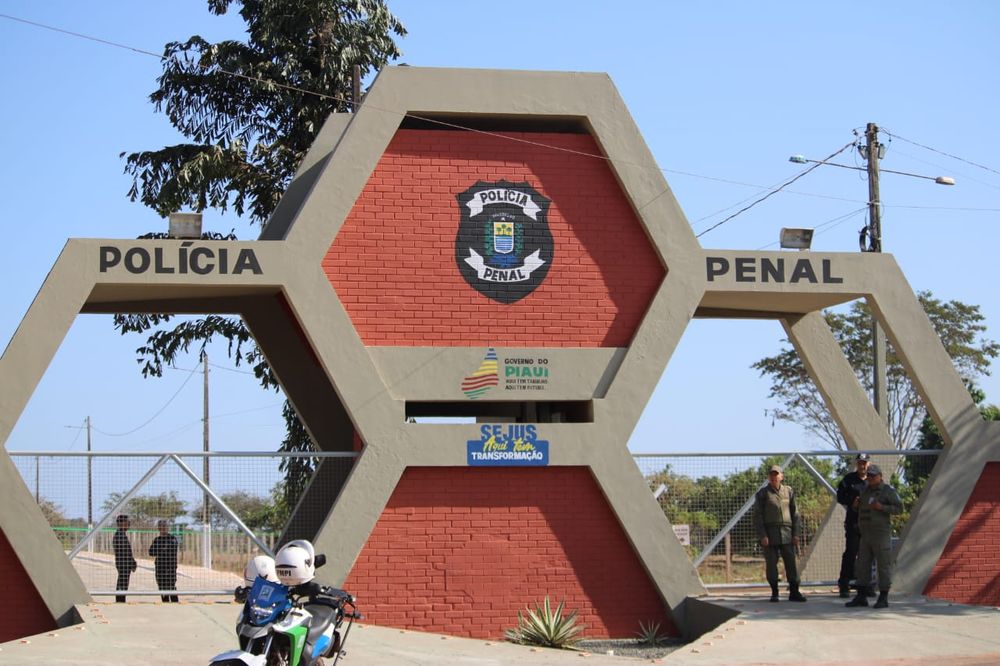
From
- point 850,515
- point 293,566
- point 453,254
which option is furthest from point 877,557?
point 293,566

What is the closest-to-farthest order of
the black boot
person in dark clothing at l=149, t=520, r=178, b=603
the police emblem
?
the black boot < person in dark clothing at l=149, t=520, r=178, b=603 < the police emblem

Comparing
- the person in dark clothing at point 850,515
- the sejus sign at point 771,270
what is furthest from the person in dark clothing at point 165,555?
the person in dark clothing at point 850,515

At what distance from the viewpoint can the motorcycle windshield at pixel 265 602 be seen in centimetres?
1054

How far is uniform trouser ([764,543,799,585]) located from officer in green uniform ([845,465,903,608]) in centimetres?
82

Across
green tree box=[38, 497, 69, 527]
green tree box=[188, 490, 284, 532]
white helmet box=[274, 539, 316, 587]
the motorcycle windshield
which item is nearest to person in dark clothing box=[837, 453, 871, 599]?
green tree box=[188, 490, 284, 532]

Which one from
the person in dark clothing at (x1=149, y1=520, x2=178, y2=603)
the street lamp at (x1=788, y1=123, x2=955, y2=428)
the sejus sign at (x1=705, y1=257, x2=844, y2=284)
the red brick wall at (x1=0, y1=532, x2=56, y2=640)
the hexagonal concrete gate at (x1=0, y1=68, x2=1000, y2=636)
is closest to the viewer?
the red brick wall at (x1=0, y1=532, x2=56, y2=640)

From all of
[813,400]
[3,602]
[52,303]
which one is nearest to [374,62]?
[52,303]

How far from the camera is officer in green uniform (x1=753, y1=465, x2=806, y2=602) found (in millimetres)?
16781

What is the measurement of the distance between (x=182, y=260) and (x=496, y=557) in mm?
5575

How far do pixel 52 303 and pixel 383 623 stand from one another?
5.80 m

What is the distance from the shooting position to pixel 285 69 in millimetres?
29641

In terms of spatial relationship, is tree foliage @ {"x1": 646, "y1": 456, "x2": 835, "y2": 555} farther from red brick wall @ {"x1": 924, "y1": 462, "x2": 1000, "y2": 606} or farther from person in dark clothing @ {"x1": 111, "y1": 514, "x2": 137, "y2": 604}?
person in dark clothing @ {"x1": 111, "y1": 514, "x2": 137, "y2": 604}

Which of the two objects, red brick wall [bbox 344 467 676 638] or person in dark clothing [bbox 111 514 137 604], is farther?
red brick wall [bbox 344 467 676 638]

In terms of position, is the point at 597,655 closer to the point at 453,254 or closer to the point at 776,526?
the point at 776,526
